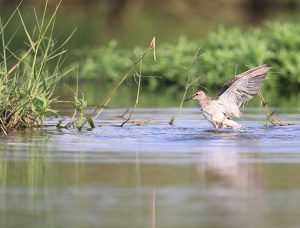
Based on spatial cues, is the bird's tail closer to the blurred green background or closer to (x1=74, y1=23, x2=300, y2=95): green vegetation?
the blurred green background

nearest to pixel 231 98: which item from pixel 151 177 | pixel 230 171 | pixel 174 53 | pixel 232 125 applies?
pixel 232 125

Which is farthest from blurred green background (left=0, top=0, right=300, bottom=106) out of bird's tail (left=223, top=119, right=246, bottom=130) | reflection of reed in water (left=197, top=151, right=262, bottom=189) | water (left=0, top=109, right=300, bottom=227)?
reflection of reed in water (left=197, top=151, right=262, bottom=189)

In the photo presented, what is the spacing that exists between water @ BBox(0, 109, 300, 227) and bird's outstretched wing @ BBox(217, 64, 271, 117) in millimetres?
275

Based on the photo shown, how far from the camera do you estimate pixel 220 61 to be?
1583 centimetres

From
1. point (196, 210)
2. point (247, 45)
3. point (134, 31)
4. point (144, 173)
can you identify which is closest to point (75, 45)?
point (134, 31)

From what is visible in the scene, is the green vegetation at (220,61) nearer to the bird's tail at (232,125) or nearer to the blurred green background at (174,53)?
the blurred green background at (174,53)

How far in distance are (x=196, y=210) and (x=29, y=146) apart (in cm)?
303

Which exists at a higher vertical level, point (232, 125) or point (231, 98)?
point (231, 98)

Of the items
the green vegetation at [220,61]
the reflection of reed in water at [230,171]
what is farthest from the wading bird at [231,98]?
the green vegetation at [220,61]

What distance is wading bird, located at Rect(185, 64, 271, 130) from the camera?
9.98 meters

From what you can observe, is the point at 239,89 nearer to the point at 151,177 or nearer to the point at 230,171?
the point at 230,171

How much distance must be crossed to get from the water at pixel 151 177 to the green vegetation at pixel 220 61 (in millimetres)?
5296

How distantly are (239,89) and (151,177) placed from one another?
3193 mm

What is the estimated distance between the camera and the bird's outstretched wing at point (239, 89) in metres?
9.97
